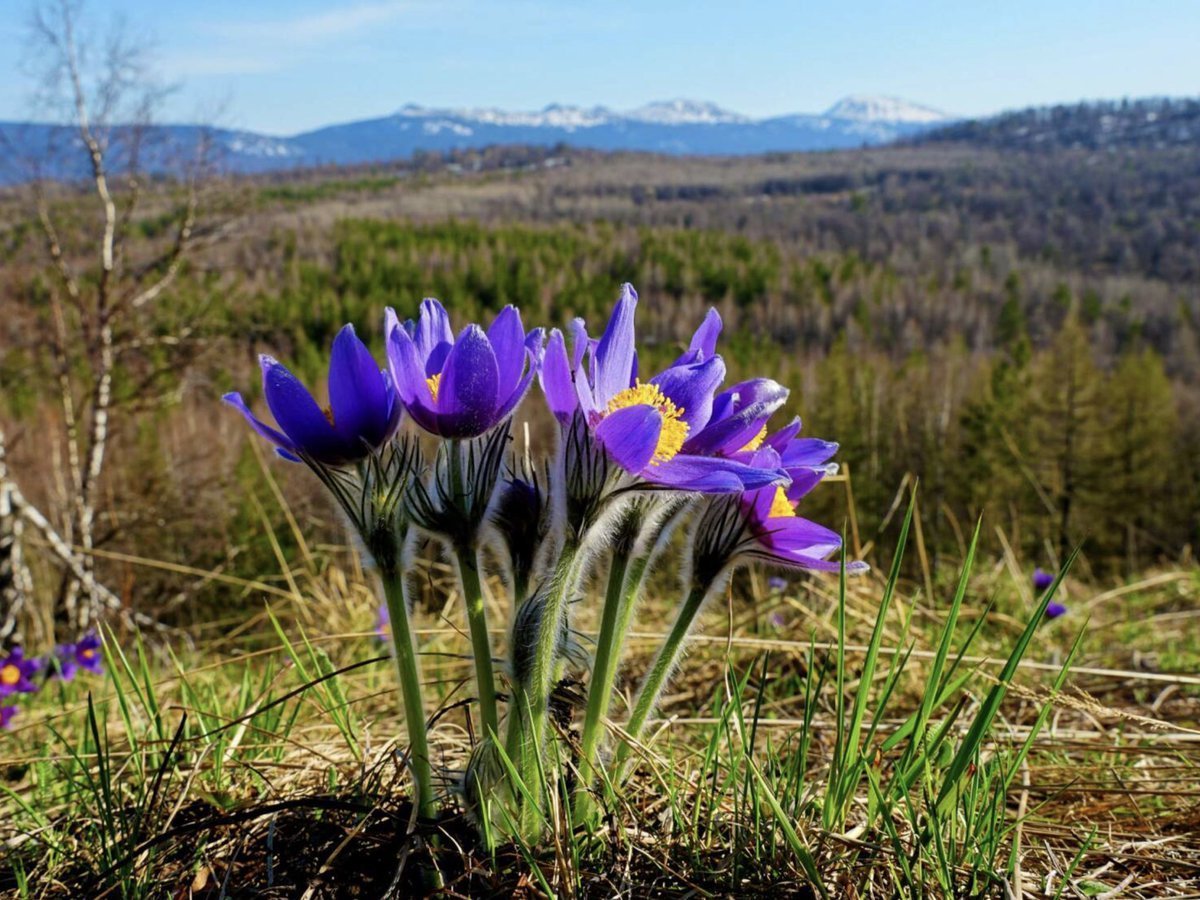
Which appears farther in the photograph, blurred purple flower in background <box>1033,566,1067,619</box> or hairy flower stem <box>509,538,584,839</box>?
blurred purple flower in background <box>1033,566,1067,619</box>

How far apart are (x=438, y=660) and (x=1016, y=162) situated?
154598 millimetres

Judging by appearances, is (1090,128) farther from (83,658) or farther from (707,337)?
(707,337)

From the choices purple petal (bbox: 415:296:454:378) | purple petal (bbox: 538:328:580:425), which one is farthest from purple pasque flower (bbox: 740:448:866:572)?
purple petal (bbox: 415:296:454:378)

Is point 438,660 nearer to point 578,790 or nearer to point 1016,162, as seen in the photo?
point 578,790

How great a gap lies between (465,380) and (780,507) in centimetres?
43

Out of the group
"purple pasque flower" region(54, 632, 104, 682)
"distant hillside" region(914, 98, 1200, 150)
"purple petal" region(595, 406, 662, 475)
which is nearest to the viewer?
"purple petal" region(595, 406, 662, 475)

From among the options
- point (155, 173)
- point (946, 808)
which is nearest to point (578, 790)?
point (946, 808)

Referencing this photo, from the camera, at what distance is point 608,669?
1087 millimetres

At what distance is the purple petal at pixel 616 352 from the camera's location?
1.05 metres

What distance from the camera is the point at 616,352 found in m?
1.08

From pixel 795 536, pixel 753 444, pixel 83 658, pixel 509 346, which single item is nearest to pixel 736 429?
pixel 753 444

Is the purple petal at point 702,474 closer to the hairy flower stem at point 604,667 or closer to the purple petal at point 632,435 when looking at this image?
the purple petal at point 632,435

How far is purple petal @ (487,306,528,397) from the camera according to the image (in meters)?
1.01

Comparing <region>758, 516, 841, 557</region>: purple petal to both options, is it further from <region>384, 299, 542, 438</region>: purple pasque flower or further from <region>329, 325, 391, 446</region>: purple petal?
<region>329, 325, 391, 446</region>: purple petal
